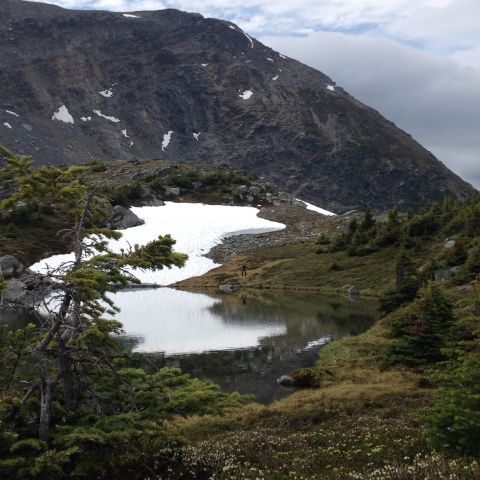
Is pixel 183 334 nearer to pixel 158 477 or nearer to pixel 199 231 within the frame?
pixel 158 477

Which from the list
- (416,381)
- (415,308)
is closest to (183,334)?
(415,308)

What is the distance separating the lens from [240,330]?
138ft

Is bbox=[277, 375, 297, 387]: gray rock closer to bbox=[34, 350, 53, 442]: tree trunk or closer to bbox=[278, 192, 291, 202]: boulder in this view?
bbox=[34, 350, 53, 442]: tree trunk

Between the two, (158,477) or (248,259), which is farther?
(248,259)

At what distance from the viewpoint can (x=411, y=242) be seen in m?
75.1

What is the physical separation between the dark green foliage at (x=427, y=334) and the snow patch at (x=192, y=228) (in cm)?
5795

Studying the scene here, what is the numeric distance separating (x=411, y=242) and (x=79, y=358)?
68470 mm

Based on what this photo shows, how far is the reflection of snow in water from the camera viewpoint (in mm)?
36441

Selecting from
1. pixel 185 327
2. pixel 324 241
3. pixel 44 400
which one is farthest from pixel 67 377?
pixel 324 241

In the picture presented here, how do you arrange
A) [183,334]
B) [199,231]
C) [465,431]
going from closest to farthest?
[465,431], [183,334], [199,231]

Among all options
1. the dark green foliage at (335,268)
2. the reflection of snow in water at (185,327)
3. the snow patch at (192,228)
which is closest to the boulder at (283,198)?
the snow patch at (192,228)

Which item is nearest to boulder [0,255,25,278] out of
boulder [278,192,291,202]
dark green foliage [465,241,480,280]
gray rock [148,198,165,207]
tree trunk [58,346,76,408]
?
gray rock [148,198,165,207]

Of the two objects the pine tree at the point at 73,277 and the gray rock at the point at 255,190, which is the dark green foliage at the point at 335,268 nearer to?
the gray rock at the point at 255,190

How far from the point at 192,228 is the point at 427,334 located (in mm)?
80052
